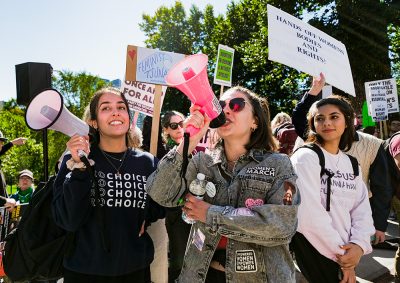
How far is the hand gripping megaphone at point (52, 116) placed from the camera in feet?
6.49

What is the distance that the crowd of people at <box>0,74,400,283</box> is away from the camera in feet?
5.35

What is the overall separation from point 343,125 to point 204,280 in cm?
154

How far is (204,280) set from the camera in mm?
1683

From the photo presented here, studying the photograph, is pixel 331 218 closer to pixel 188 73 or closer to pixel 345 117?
pixel 345 117

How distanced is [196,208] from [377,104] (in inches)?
330

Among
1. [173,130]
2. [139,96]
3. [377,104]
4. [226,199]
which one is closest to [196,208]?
[226,199]

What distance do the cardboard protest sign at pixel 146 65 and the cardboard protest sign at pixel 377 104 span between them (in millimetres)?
6366

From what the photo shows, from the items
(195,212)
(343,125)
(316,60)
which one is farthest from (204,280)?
(316,60)

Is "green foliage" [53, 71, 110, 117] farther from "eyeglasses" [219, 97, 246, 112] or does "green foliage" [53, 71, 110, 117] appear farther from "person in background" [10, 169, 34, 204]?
"eyeglasses" [219, 97, 246, 112]

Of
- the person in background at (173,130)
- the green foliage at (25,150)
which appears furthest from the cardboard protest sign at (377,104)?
A: the green foliage at (25,150)

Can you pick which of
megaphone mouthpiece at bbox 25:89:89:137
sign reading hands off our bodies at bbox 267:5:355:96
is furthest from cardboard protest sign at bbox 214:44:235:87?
megaphone mouthpiece at bbox 25:89:89:137

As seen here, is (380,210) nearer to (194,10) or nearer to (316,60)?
(316,60)

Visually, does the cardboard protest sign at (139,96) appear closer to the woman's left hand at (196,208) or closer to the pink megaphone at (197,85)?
the pink megaphone at (197,85)

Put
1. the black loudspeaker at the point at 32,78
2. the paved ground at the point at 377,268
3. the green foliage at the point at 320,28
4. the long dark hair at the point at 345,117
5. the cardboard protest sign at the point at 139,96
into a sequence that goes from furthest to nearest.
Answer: the green foliage at the point at 320,28 → the cardboard protest sign at the point at 139,96 → the paved ground at the point at 377,268 → the black loudspeaker at the point at 32,78 → the long dark hair at the point at 345,117
